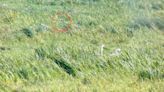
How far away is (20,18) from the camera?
1494cm

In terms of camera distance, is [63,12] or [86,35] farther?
[63,12]

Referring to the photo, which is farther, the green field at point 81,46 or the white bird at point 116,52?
the white bird at point 116,52

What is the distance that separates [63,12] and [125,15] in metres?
2.02

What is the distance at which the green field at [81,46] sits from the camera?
9.75 meters

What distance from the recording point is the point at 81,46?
1155 centimetres

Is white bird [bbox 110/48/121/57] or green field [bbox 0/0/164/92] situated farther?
white bird [bbox 110/48/121/57]

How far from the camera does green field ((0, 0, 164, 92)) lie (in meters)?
9.75

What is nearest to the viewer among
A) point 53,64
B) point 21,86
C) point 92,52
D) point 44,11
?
point 21,86

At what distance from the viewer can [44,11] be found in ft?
52.7

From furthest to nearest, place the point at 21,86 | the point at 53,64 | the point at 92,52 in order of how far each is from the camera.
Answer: the point at 92,52 < the point at 53,64 < the point at 21,86

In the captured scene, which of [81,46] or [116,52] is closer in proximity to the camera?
[116,52]

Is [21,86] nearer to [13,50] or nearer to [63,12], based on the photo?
[13,50]

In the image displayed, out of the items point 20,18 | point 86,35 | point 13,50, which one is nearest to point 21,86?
point 13,50

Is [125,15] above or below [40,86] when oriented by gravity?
below
